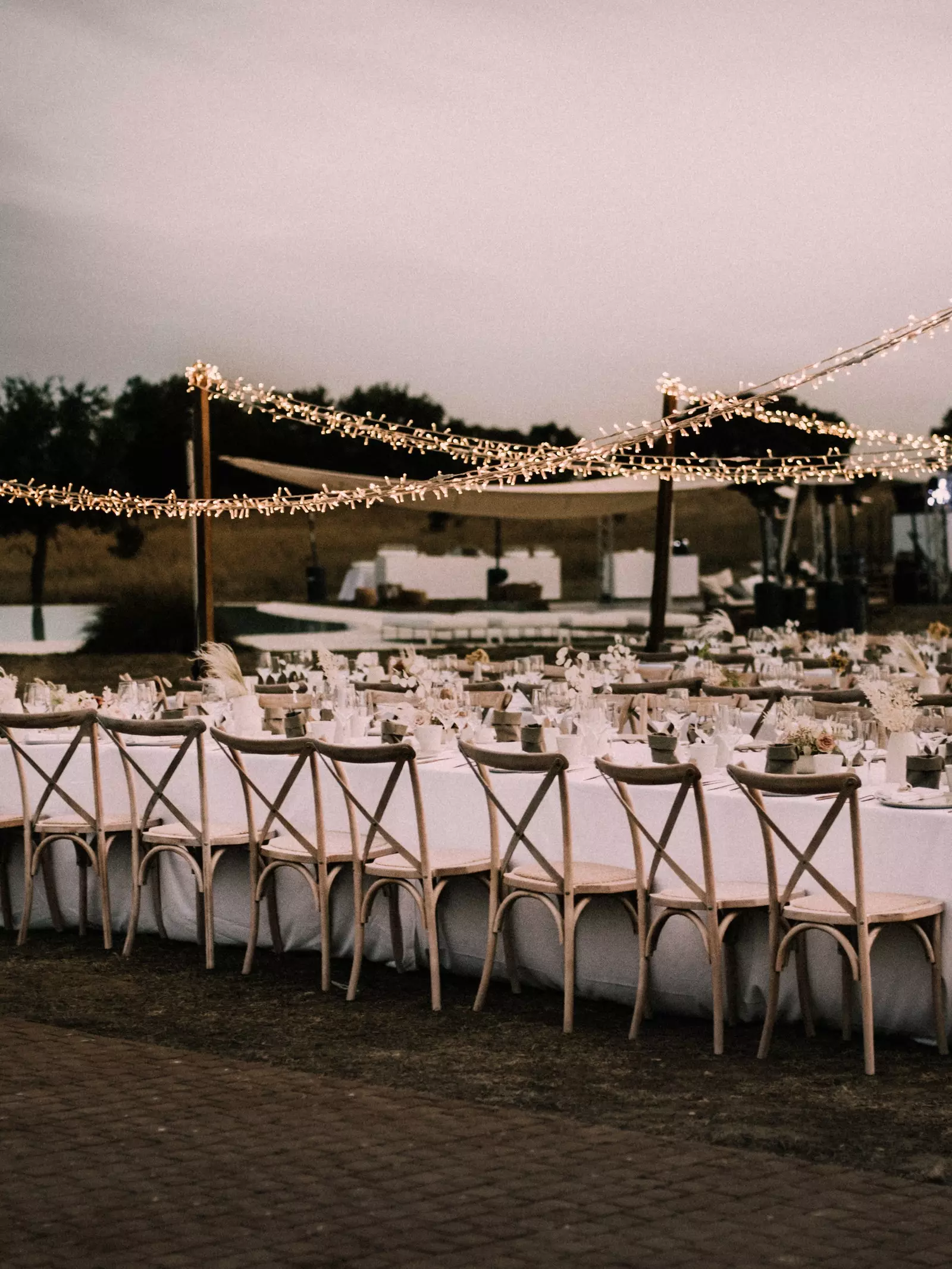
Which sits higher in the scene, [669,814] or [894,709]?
[894,709]

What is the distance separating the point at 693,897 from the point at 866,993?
0.66 meters

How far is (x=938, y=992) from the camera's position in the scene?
18.3ft

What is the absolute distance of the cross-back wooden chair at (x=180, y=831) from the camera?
709 centimetres

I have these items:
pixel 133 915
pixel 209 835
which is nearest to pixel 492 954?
pixel 209 835

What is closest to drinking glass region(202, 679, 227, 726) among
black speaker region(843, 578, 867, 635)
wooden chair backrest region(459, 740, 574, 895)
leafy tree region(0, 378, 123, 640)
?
wooden chair backrest region(459, 740, 574, 895)

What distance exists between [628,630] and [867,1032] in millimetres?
25985

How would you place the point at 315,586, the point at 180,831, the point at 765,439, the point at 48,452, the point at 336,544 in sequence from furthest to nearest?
the point at 765,439 → the point at 336,544 → the point at 315,586 → the point at 48,452 → the point at 180,831

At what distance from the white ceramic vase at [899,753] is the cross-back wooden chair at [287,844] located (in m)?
2.00

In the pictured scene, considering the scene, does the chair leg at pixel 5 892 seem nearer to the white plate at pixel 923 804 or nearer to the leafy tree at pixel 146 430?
the white plate at pixel 923 804

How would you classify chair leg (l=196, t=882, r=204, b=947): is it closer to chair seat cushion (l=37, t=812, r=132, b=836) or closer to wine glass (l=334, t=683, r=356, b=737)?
chair seat cushion (l=37, t=812, r=132, b=836)

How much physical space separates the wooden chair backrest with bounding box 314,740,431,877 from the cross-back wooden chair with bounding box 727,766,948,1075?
1.26m

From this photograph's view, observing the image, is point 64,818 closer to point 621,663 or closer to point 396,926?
point 396,926

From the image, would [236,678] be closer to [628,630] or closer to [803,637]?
[803,637]

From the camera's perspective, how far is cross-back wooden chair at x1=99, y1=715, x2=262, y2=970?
709 cm
